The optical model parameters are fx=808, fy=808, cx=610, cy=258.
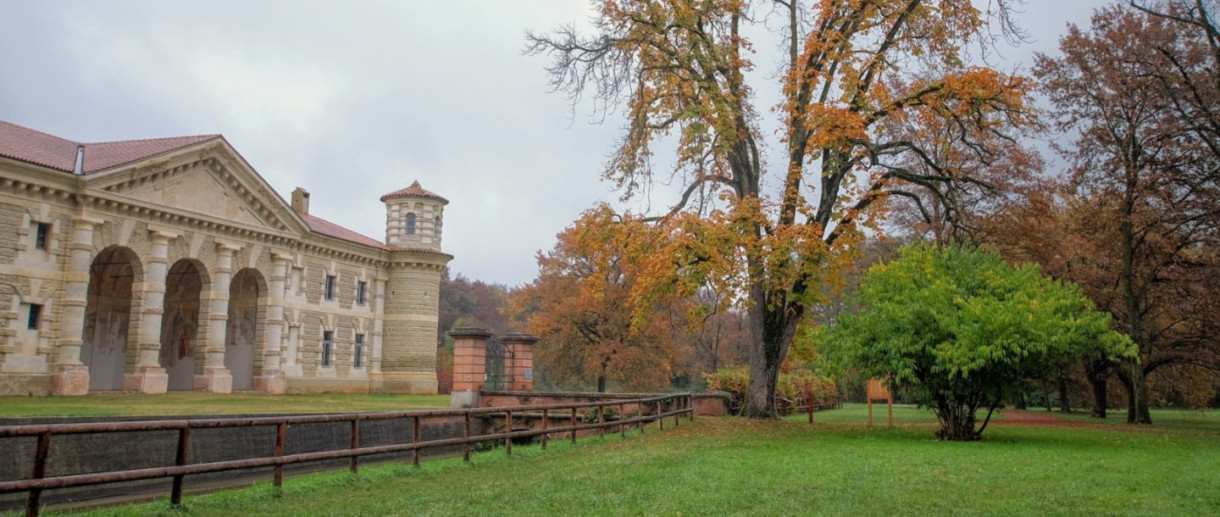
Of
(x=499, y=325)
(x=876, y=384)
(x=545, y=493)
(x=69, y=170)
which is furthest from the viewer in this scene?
(x=499, y=325)

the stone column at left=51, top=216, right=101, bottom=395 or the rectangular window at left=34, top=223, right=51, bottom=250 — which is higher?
the rectangular window at left=34, top=223, right=51, bottom=250

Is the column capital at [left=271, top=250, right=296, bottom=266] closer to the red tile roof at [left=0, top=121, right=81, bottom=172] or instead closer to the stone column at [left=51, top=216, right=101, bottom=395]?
the red tile roof at [left=0, top=121, right=81, bottom=172]

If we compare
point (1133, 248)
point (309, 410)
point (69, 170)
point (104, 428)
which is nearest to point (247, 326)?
point (69, 170)

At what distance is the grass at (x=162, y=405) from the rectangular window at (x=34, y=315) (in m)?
2.78

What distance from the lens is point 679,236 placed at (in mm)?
19250

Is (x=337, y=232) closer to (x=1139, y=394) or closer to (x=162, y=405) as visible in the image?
(x=162, y=405)

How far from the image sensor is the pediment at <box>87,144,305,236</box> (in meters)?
30.0

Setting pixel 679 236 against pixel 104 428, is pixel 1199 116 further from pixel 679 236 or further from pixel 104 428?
pixel 104 428

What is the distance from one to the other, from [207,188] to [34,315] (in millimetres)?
8239

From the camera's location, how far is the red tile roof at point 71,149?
2730 centimetres

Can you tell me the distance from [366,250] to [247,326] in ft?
23.3

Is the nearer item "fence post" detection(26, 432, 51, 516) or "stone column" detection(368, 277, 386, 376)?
"fence post" detection(26, 432, 51, 516)

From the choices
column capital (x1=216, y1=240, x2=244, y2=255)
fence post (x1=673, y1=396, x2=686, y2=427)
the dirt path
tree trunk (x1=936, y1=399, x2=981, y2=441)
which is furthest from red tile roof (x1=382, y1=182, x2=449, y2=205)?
tree trunk (x1=936, y1=399, x2=981, y2=441)

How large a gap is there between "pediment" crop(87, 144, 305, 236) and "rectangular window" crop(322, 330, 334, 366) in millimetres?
5861
